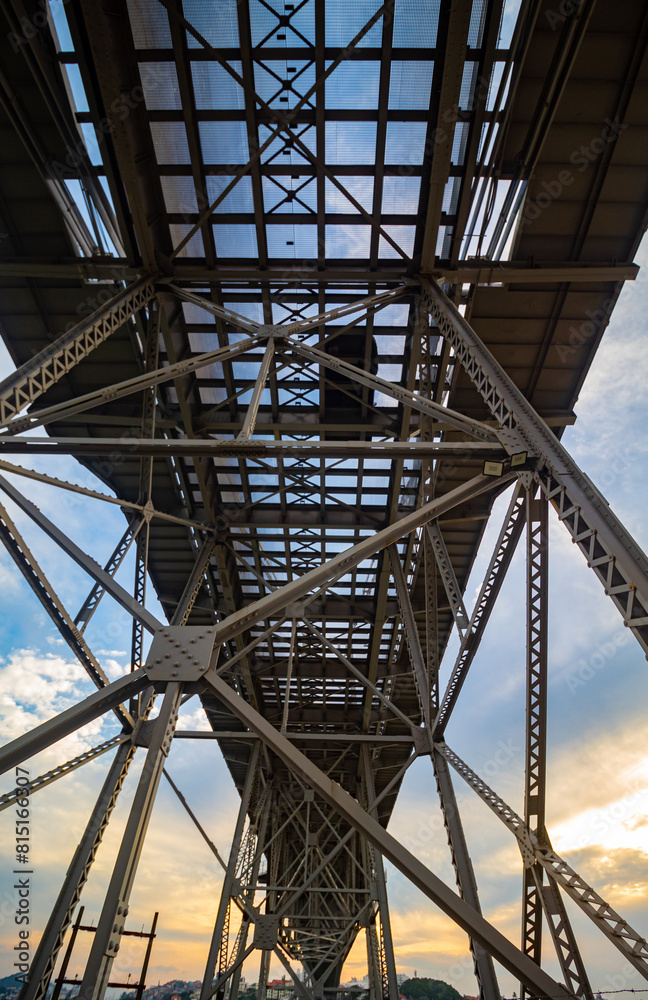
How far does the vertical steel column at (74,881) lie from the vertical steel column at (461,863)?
18.2 feet

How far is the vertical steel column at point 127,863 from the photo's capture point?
5441 mm

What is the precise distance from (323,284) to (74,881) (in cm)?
1177

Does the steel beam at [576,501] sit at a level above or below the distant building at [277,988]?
below

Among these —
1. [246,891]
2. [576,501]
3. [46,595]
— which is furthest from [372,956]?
[576,501]

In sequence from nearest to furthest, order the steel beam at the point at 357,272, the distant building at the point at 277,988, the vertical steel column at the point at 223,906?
the steel beam at the point at 357,272 → the vertical steel column at the point at 223,906 → the distant building at the point at 277,988

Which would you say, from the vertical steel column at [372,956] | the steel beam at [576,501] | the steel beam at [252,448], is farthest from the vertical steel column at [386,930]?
the steel beam at [576,501]

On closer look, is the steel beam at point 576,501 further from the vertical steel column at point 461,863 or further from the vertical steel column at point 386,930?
the vertical steel column at point 386,930

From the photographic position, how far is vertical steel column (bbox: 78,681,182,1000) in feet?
17.9

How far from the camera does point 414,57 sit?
33.3ft

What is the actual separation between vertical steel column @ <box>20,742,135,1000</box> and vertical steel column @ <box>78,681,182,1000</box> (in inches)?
123

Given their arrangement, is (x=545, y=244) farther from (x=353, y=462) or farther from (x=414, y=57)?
(x=353, y=462)

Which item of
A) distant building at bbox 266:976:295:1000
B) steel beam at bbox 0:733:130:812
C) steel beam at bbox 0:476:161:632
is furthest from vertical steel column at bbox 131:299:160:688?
distant building at bbox 266:976:295:1000

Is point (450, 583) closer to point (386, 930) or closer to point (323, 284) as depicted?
point (323, 284)

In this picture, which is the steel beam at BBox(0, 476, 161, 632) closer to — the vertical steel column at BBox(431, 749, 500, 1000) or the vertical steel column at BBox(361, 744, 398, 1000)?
the vertical steel column at BBox(431, 749, 500, 1000)
